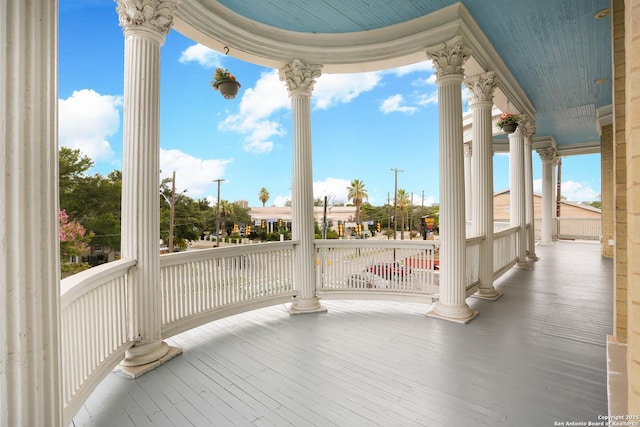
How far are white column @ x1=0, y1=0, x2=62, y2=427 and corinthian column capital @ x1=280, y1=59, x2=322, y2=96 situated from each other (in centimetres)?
341

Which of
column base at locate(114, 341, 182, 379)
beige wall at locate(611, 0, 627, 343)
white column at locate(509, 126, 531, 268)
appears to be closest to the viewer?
beige wall at locate(611, 0, 627, 343)

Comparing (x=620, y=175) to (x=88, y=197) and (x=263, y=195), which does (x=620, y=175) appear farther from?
(x=263, y=195)

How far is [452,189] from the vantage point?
13.8ft

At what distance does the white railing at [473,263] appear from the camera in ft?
16.1

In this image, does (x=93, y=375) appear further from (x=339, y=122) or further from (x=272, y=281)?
(x=339, y=122)

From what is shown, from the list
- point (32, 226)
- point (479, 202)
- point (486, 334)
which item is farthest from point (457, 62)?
point (32, 226)

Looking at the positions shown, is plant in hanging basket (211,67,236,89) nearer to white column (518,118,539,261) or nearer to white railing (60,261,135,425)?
white railing (60,261,135,425)

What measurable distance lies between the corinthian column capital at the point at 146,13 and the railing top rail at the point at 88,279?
2.23 m

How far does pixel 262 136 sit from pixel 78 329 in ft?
282

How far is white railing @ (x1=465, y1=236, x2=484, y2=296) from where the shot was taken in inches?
193

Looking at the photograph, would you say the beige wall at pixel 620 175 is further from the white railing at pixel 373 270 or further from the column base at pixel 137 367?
the column base at pixel 137 367

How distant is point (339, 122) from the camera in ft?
277

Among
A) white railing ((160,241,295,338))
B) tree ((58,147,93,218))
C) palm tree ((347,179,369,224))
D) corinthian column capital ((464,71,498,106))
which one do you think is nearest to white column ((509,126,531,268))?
corinthian column capital ((464,71,498,106))

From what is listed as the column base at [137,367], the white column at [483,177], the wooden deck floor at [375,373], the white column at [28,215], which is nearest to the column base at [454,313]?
the wooden deck floor at [375,373]
